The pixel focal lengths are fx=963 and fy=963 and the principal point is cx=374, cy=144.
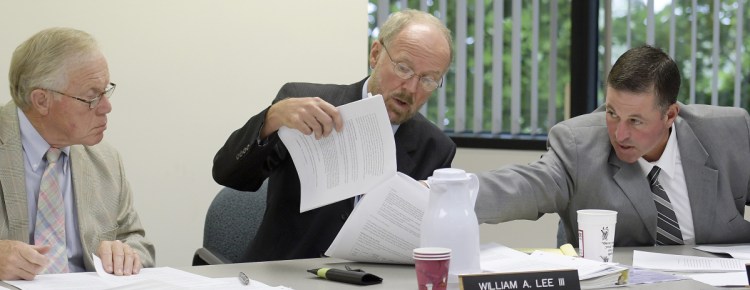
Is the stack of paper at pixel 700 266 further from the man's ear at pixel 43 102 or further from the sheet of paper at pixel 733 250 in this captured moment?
the man's ear at pixel 43 102

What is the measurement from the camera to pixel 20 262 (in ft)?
6.45

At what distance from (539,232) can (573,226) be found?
1.83 meters

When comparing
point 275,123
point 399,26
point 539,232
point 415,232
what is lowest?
point 539,232

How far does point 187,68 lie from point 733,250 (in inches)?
77.4

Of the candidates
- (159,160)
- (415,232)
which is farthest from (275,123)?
(159,160)

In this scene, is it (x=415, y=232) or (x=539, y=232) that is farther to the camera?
(x=539, y=232)

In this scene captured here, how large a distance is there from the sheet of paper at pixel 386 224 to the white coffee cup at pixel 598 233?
0.41m

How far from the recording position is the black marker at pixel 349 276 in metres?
2.06

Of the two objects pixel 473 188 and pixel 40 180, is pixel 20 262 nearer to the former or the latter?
pixel 40 180

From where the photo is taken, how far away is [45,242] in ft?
7.79

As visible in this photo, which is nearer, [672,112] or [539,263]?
[539,263]

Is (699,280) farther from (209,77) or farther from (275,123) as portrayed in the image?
(209,77)

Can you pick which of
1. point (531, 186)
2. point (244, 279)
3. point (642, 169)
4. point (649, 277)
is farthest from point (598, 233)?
point (244, 279)

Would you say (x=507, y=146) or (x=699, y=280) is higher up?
(x=699, y=280)
